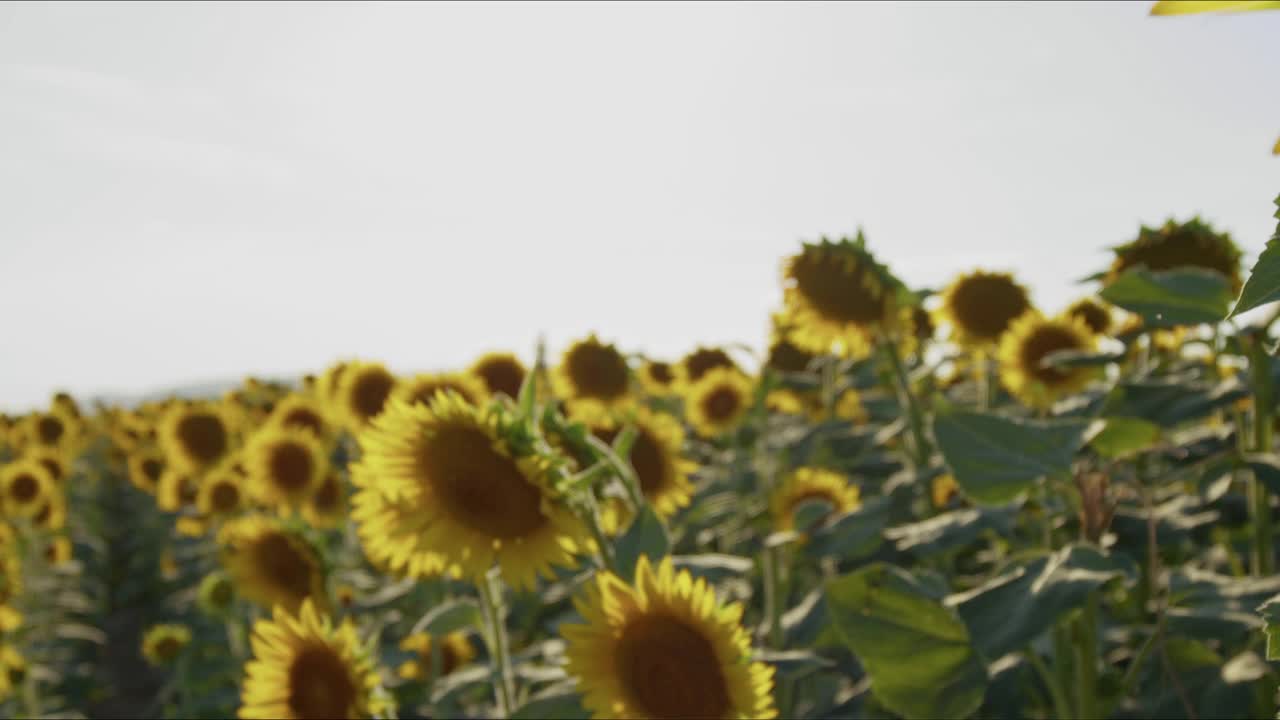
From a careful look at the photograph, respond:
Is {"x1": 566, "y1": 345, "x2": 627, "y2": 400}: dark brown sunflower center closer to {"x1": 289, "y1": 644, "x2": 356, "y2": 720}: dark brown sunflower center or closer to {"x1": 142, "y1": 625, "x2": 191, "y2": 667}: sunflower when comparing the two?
{"x1": 142, "y1": 625, "x2": 191, "y2": 667}: sunflower

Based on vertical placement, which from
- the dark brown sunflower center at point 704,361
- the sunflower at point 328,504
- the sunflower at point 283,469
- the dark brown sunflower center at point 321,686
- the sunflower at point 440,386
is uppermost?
the dark brown sunflower center at point 704,361

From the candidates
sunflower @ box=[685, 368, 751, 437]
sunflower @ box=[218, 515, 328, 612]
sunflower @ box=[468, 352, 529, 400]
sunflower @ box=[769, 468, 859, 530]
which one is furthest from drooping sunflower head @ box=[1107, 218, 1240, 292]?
sunflower @ box=[685, 368, 751, 437]

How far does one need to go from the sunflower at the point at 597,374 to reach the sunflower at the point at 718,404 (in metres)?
0.90

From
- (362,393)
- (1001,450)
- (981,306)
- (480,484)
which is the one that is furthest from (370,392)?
(1001,450)

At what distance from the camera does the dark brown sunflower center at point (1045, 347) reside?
3666mm

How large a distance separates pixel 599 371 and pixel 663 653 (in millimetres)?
3105

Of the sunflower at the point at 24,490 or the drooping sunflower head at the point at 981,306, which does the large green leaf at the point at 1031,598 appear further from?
the sunflower at the point at 24,490

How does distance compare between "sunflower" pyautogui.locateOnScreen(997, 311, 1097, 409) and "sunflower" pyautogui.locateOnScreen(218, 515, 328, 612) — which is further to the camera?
"sunflower" pyautogui.locateOnScreen(997, 311, 1097, 409)

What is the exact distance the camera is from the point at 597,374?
4.77 meters

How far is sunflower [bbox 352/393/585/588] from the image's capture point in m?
1.95

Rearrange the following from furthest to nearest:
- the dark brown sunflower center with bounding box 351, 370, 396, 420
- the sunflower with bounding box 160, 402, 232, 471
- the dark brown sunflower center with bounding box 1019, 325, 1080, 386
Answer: the sunflower with bounding box 160, 402, 232, 471 < the dark brown sunflower center with bounding box 351, 370, 396, 420 < the dark brown sunflower center with bounding box 1019, 325, 1080, 386

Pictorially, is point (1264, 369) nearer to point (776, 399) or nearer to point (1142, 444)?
point (1142, 444)

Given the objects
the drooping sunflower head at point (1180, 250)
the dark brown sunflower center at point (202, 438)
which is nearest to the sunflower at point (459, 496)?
the drooping sunflower head at point (1180, 250)

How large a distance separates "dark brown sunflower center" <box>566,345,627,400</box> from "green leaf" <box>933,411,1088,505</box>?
9.83ft
